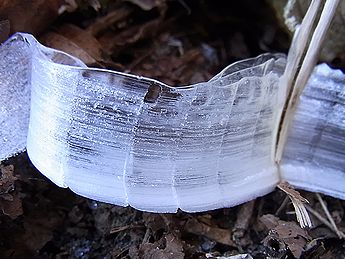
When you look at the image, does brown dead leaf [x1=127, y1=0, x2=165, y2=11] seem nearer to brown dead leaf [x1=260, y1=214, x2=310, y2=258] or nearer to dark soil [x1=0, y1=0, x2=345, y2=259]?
dark soil [x1=0, y1=0, x2=345, y2=259]

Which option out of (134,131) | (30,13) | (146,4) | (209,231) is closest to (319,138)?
(209,231)

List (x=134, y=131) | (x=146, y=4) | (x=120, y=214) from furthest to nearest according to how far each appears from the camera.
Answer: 1. (x=146, y=4)
2. (x=120, y=214)
3. (x=134, y=131)

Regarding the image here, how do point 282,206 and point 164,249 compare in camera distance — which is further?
point 282,206

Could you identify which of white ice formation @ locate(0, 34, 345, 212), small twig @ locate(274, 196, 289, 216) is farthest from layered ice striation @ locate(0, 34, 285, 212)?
small twig @ locate(274, 196, 289, 216)

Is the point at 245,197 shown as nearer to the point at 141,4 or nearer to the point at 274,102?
the point at 274,102

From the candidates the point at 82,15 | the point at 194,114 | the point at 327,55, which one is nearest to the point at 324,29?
the point at 327,55

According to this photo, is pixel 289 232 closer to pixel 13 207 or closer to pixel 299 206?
pixel 299 206
